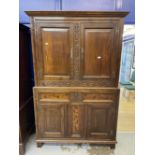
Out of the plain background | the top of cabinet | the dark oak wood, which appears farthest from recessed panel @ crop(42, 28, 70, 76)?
the plain background

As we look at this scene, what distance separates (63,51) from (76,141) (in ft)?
4.23

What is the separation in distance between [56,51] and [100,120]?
1123mm

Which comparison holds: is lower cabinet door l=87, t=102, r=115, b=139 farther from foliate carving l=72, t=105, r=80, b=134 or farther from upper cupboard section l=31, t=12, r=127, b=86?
upper cupboard section l=31, t=12, r=127, b=86

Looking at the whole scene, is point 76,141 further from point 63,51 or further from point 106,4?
point 106,4

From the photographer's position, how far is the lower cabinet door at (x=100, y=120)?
204cm

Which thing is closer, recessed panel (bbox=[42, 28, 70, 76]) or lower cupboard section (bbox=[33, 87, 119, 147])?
recessed panel (bbox=[42, 28, 70, 76])

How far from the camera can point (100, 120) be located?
6.82 feet

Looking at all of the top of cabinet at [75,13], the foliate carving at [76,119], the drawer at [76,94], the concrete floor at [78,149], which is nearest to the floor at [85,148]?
the concrete floor at [78,149]

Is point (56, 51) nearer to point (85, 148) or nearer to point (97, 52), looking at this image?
point (97, 52)

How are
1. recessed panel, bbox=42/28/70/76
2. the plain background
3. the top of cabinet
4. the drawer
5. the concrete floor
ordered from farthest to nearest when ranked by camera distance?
the concrete floor
the drawer
recessed panel, bbox=42/28/70/76
the top of cabinet
the plain background

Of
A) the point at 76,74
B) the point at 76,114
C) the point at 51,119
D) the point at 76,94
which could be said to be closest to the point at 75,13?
the point at 76,74

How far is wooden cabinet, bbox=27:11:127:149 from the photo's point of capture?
1842 millimetres

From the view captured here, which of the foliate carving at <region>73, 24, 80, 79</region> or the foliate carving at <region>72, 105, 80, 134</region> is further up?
the foliate carving at <region>73, 24, 80, 79</region>

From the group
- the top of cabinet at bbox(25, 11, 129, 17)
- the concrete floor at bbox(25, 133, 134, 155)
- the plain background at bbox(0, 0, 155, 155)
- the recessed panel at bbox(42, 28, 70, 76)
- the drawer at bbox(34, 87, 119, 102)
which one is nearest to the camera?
the plain background at bbox(0, 0, 155, 155)
